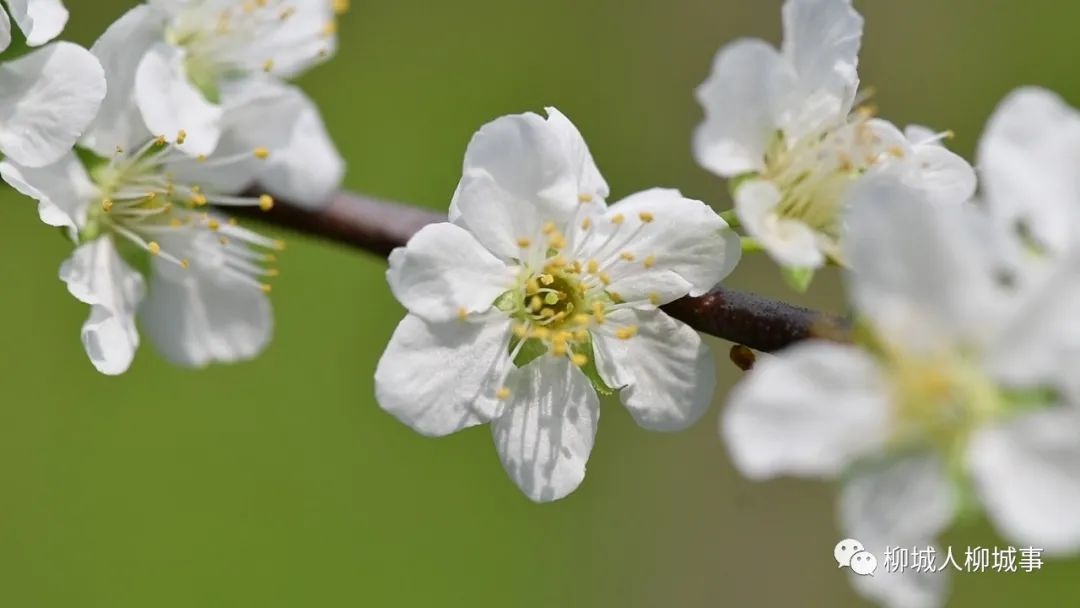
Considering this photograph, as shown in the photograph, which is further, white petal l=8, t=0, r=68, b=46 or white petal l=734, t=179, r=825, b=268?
white petal l=8, t=0, r=68, b=46

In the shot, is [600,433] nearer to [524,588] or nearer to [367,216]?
[524,588]

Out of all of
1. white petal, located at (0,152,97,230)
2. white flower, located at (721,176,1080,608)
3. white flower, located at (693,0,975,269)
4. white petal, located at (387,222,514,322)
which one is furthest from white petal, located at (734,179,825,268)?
white petal, located at (0,152,97,230)

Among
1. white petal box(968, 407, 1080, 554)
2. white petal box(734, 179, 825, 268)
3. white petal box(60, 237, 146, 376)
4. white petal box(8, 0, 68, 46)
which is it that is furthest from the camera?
white petal box(60, 237, 146, 376)

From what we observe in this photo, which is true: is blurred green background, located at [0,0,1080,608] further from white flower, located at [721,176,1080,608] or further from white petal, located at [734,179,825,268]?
white flower, located at [721,176,1080,608]

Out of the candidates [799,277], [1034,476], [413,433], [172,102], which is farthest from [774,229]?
[413,433]

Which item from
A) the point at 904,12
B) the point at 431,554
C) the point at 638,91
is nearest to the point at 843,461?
the point at 431,554

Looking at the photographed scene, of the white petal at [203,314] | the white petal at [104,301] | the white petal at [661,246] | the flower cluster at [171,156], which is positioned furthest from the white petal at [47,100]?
the white petal at [661,246]
